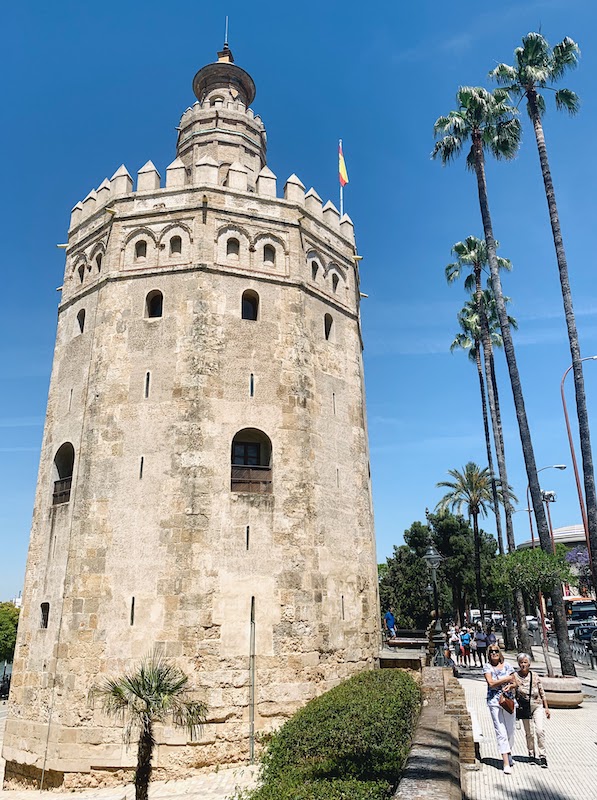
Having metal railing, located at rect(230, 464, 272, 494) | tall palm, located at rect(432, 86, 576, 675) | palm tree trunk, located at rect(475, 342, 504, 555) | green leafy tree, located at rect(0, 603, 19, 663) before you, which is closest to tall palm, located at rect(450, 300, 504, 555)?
palm tree trunk, located at rect(475, 342, 504, 555)

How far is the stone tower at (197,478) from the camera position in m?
13.0

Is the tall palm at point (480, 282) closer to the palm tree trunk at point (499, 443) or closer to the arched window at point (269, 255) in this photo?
the palm tree trunk at point (499, 443)

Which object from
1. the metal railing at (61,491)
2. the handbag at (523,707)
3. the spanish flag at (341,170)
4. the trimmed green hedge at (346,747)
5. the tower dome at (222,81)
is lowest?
the trimmed green hedge at (346,747)

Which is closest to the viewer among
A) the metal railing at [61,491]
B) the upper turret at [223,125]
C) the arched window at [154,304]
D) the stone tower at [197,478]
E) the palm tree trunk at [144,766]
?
the palm tree trunk at [144,766]

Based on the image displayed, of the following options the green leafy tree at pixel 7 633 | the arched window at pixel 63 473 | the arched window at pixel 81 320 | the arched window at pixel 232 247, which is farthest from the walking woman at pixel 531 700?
the green leafy tree at pixel 7 633

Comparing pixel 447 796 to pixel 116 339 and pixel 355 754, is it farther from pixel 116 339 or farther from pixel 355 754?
pixel 116 339

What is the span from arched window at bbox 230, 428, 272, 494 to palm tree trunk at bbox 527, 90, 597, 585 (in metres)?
10.9

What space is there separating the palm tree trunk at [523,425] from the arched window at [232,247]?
10511 millimetres

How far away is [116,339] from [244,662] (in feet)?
29.1

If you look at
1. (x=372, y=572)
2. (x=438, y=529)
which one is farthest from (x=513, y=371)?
(x=438, y=529)

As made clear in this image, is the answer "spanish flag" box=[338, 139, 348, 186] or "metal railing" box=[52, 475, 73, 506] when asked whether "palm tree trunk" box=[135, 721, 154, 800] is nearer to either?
"metal railing" box=[52, 475, 73, 506]

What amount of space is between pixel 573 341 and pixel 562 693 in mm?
11335

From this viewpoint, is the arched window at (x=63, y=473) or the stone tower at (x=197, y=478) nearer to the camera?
the stone tower at (x=197, y=478)

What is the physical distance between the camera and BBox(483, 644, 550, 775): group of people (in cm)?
895
